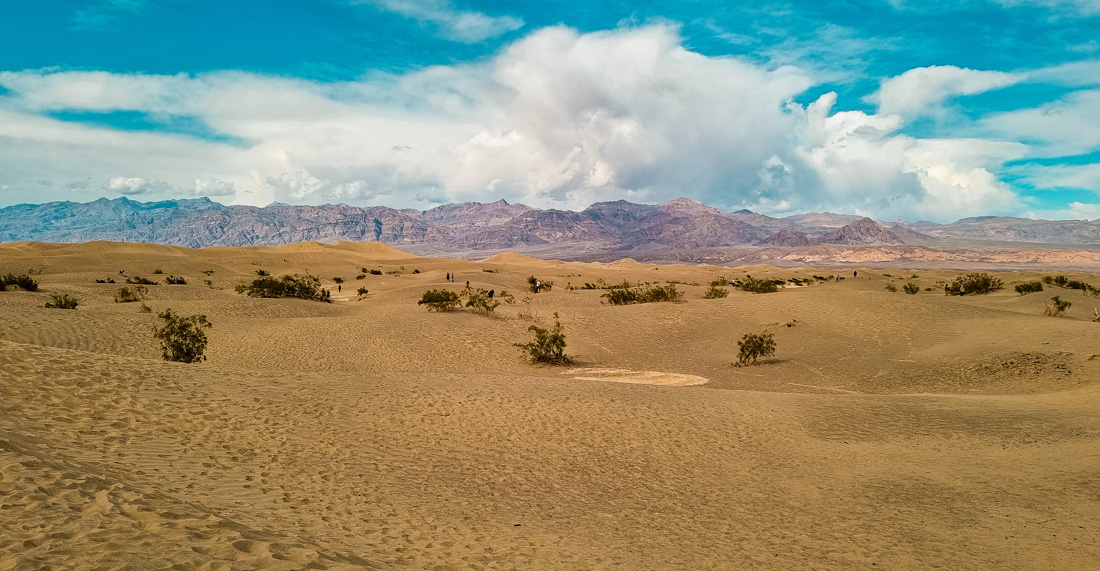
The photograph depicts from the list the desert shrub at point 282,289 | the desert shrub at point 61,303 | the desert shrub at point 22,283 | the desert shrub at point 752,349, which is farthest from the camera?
the desert shrub at point 282,289

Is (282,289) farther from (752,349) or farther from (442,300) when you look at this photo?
(752,349)

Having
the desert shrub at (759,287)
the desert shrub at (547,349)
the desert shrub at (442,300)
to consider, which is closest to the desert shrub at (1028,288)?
the desert shrub at (759,287)

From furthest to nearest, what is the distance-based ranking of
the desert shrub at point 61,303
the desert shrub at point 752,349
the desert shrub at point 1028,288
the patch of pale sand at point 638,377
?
the desert shrub at point 1028,288, the desert shrub at point 61,303, the desert shrub at point 752,349, the patch of pale sand at point 638,377

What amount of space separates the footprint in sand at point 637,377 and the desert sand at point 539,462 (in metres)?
0.17

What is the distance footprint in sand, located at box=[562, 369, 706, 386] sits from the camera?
65.5ft

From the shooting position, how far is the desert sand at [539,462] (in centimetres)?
650

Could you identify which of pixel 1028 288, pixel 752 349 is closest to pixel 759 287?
pixel 1028 288

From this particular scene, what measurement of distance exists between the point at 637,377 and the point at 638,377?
4cm

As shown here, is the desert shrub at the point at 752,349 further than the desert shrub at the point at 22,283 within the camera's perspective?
No

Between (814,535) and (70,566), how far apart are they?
312 inches

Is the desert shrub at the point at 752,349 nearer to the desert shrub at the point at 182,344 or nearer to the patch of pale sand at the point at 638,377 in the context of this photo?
the patch of pale sand at the point at 638,377

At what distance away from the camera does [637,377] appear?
20.7 meters

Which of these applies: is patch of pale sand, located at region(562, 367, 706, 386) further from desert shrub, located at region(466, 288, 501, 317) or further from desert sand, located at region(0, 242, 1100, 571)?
desert shrub, located at region(466, 288, 501, 317)

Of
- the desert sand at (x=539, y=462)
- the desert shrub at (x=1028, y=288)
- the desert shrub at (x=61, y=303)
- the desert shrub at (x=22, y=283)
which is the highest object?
the desert shrub at (x=1028, y=288)
